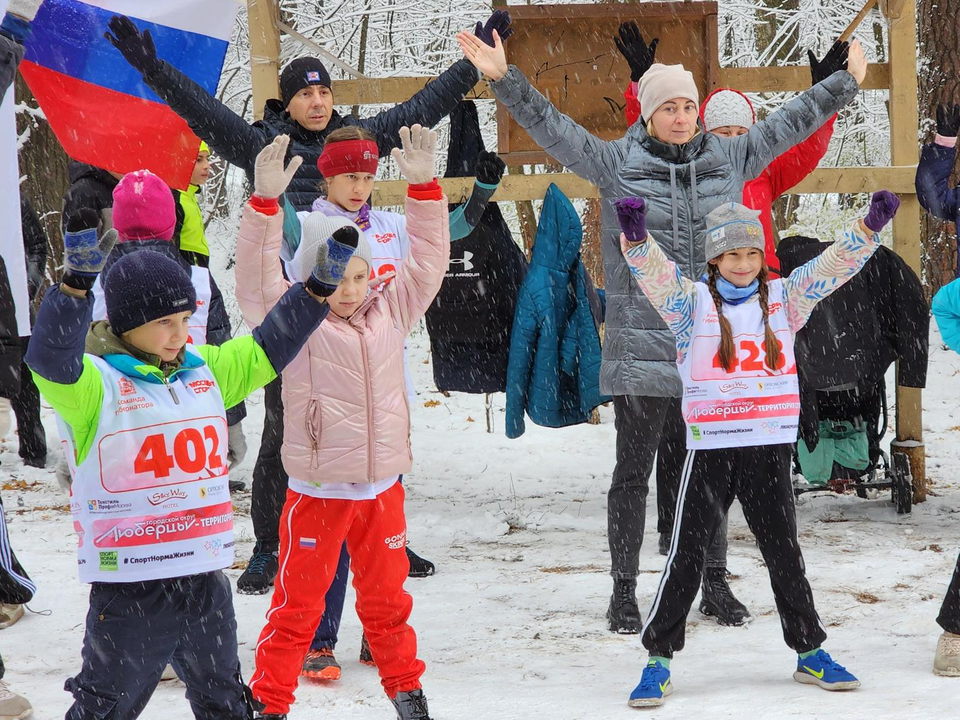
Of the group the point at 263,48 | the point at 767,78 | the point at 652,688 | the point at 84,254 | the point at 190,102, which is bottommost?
the point at 652,688

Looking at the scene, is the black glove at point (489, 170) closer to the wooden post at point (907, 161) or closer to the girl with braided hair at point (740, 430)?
the girl with braided hair at point (740, 430)

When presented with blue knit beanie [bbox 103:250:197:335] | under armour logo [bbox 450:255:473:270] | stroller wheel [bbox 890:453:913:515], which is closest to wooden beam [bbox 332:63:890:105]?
under armour logo [bbox 450:255:473:270]

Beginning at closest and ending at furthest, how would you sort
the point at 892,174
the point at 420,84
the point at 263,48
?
1. the point at 892,174
2. the point at 263,48
3. the point at 420,84

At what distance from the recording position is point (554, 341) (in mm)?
5883

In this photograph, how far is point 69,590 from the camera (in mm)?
5070

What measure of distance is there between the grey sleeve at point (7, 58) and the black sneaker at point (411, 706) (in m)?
2.41

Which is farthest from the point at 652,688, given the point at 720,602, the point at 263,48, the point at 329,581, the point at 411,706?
the point at 263,48

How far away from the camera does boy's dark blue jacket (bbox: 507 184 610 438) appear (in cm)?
Result: 584

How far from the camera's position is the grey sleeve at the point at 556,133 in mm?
4168

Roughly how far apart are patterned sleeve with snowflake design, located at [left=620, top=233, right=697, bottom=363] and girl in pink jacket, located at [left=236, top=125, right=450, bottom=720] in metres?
0.86

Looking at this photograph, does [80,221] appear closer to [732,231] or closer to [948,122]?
[732,231]

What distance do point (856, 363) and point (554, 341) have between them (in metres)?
1.68

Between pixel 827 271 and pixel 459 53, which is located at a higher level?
pixel 459 53

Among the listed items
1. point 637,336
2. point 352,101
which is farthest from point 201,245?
point 637,336
